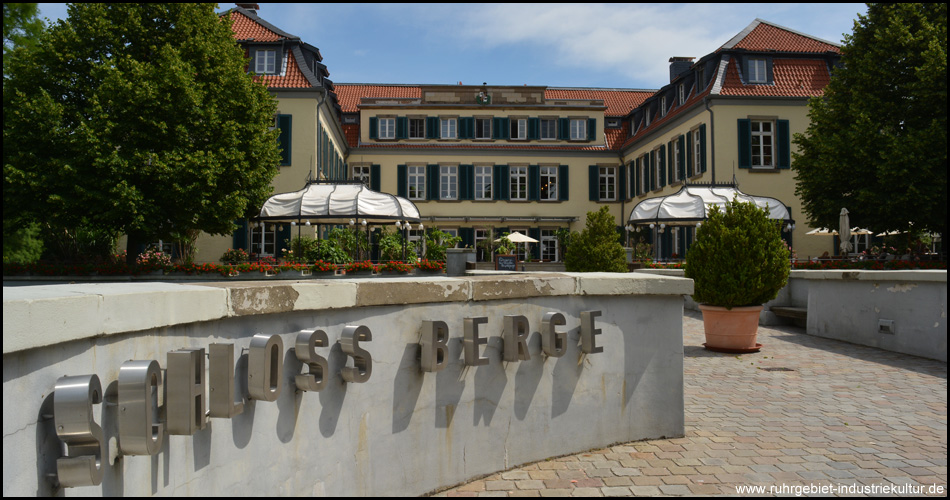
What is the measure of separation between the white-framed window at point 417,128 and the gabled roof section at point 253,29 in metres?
10.2

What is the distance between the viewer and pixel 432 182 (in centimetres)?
3428

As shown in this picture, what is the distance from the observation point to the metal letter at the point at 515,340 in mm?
3918

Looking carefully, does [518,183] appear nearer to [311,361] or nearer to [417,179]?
[417,179]

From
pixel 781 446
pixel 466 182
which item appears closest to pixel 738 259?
pixel 781 446

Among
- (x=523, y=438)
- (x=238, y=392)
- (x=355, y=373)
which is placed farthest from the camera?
(x=523, y=438)

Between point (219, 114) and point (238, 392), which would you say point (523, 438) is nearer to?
point (238, 392)

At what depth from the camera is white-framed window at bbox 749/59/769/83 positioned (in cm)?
2562

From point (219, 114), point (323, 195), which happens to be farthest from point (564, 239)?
point (219, 114)

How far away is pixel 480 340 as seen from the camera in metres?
3.81

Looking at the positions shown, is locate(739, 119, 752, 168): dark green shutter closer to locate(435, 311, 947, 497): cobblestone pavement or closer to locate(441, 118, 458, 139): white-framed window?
locate(441, 118, 458, 139): white-framed window

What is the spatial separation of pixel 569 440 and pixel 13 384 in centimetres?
336

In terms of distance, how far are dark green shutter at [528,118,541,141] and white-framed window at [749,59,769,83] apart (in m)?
12.4

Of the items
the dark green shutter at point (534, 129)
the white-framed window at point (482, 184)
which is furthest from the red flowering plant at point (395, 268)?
the dark green shutter at point (534, 129)

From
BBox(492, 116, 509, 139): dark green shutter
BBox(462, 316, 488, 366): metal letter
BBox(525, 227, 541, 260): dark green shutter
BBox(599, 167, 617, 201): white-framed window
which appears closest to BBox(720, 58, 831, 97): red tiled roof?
BBox(599, 167, 617, 201): white-framed window
